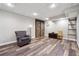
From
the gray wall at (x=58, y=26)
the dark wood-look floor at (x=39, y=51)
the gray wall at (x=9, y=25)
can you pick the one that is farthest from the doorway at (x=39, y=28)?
the dark wood-look floor at (x=39, y=51)

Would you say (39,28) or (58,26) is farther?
(39,28)

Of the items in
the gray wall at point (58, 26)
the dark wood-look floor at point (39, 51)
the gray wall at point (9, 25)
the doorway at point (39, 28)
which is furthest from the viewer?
the doorway at point (39, 28)

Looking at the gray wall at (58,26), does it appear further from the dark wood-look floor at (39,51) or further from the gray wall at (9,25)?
the gray wall at (9,25)

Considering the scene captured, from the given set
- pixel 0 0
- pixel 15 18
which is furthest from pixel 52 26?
pixel 0 0

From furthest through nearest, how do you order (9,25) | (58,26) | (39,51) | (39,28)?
(39,28) < (58,26) < (9,25) < (39,51)

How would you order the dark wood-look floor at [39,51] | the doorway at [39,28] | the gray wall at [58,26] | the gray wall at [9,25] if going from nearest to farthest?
1. the dark wood-look floor at [39,51]
2. the gray wall at [9,25]
3. the gray wall at [58,26]
4. the doorway at [39,28]

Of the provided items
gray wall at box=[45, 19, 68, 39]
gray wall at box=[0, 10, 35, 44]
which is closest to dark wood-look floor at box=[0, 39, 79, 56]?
gray wall at box=[0, 10, 35, 44]

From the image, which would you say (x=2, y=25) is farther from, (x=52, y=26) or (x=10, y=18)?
(x=52, y=26)

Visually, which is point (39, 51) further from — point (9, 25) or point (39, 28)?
point (39, 28)

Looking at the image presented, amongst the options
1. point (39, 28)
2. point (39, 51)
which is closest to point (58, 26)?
point (39, 28)

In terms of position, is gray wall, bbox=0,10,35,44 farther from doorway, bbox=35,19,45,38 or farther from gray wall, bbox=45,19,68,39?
gray wall, bbox=45,19,68,39

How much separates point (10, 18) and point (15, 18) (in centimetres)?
44

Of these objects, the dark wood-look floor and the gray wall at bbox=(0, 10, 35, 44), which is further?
the gray wall at bbox=(0, 10, 35, 44)

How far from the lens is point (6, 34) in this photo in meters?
4.50
